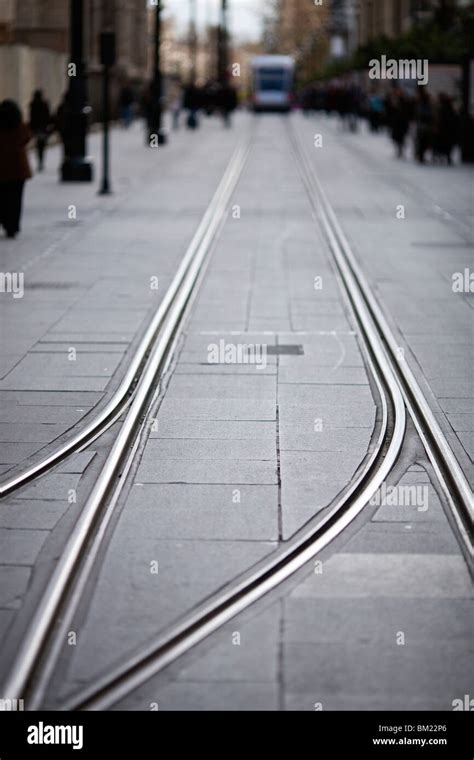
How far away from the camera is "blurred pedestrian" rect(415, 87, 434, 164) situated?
34.2 m

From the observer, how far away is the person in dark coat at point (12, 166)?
18422mm

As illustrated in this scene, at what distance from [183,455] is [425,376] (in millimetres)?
2818

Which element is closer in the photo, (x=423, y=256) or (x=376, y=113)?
(x=423, y=256)

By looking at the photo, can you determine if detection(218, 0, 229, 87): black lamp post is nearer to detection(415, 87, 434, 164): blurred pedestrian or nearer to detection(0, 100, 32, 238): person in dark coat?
detection(415, 87, 434, 164): blurred pedestrian

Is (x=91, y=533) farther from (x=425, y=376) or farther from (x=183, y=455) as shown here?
(x=425, y=376)

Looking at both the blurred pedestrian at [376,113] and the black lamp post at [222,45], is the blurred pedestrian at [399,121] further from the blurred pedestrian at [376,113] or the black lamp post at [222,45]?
the black lamp post at [222,45]

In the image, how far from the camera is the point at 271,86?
83.1 m

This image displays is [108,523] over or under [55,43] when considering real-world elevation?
under

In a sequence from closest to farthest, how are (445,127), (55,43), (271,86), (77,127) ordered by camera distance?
(77,127)
(445,127)
(55,43)
(271,86)

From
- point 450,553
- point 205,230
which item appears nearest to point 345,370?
point 450,553

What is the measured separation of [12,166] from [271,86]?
6601 centimetres
